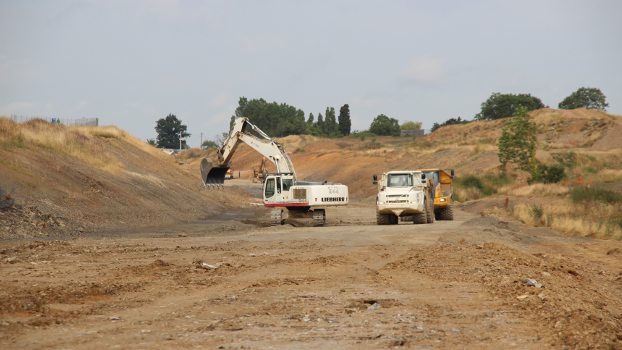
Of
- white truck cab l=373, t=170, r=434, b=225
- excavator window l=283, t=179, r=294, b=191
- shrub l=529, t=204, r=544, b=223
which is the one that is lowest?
shrub l=529, t=204, r=544, b=223

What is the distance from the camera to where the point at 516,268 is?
21328 millimetres

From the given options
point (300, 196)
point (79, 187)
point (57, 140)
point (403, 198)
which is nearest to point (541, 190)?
point (403, 198)

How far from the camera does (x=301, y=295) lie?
1602 centimetres

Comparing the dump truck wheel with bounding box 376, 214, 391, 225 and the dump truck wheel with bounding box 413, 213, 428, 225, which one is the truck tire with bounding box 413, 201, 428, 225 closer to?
the dump truck wheel with bounding box 413, 213, 428, 225

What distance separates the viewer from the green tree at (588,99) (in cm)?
17575

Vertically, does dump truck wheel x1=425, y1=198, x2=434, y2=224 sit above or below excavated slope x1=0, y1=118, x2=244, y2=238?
below

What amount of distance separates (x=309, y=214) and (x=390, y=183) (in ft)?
13.6

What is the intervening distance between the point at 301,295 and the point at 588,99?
17061cm

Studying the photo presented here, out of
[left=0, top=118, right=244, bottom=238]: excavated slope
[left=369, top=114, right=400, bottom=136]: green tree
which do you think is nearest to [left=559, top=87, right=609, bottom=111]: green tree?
[left=369, top=114, right=400, bottom=136]: green tree


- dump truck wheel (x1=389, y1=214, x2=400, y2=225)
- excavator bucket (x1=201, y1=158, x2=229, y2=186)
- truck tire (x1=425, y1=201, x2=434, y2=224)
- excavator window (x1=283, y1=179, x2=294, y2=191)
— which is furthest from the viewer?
excavator bucket (x1=201, y1=158, x2=229, y2=186)

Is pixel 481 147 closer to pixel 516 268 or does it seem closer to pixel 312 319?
pixel 516 268

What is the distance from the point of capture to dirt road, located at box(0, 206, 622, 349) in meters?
11.8

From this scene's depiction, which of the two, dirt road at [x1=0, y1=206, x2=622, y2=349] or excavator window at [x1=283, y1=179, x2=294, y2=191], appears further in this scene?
excavator window at [x1=283, y1=179, x2=294, y2=191]

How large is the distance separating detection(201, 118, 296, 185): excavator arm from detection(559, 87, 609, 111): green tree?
13677cm
